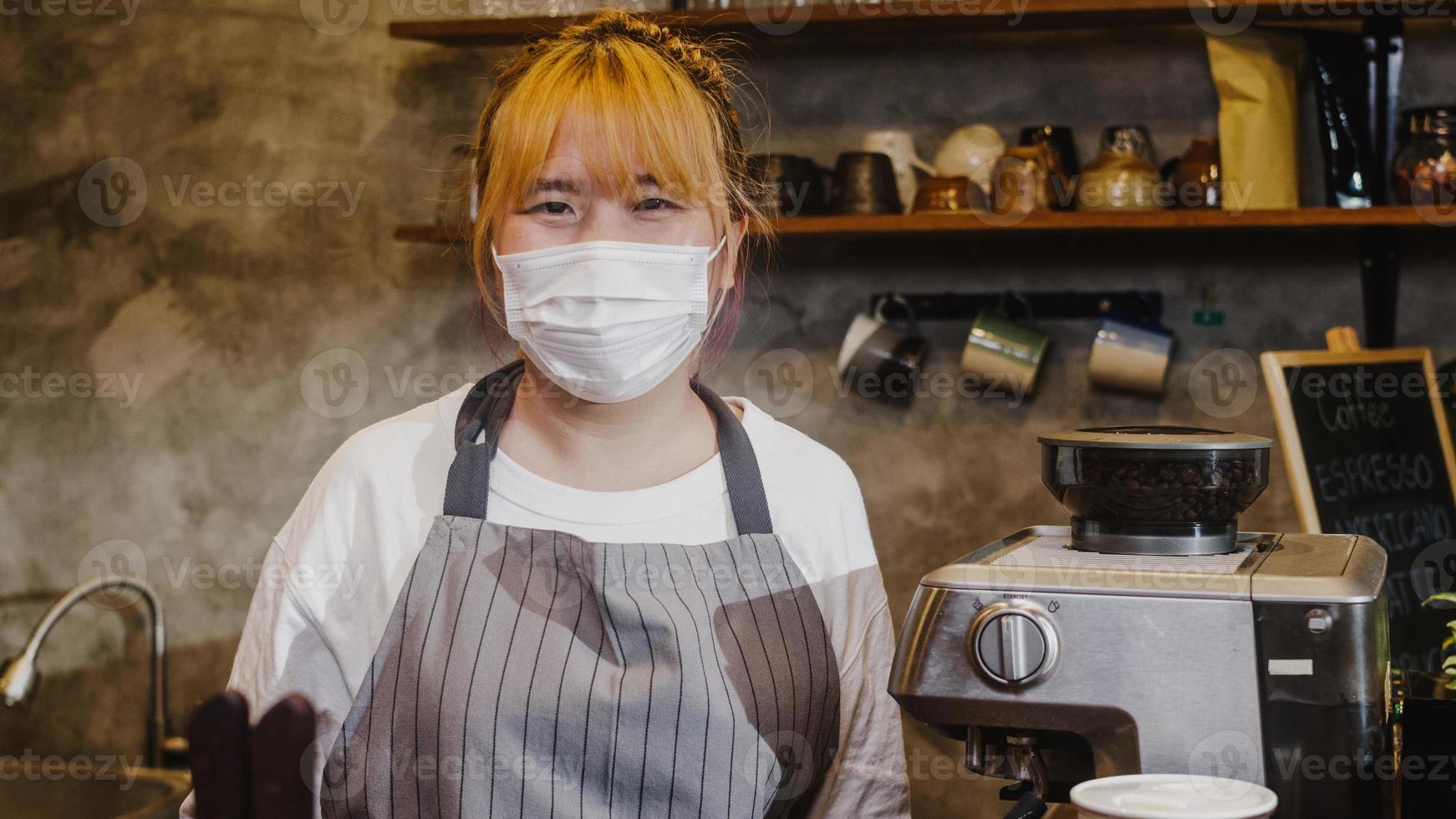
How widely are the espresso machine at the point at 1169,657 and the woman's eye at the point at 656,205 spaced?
0.51 metres

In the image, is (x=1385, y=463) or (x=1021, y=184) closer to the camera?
(x=1385, y=463)

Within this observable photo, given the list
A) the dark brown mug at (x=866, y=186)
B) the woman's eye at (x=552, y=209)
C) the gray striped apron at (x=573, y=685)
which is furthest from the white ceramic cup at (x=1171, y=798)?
the dark brown mug at (x=866, y=186)

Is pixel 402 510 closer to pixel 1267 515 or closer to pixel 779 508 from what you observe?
pixel 779 508

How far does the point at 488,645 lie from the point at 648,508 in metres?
0.22

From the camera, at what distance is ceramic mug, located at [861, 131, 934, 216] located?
2.40 metres

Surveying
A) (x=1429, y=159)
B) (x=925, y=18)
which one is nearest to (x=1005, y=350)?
(x=925, y=18)

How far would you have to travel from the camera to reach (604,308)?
132 cm

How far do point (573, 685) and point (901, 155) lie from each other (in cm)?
145

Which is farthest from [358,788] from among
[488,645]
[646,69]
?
[646,69]

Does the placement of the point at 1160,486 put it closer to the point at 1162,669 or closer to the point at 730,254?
the point at 1162,669

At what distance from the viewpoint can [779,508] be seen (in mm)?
1415

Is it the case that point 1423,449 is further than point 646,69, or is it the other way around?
point 1423,449

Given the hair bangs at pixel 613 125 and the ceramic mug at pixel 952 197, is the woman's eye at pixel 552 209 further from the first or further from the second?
the ceramic mug at pixel 952 197

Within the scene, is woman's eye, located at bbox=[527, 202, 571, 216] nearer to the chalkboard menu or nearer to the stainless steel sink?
the chalkboard menu
